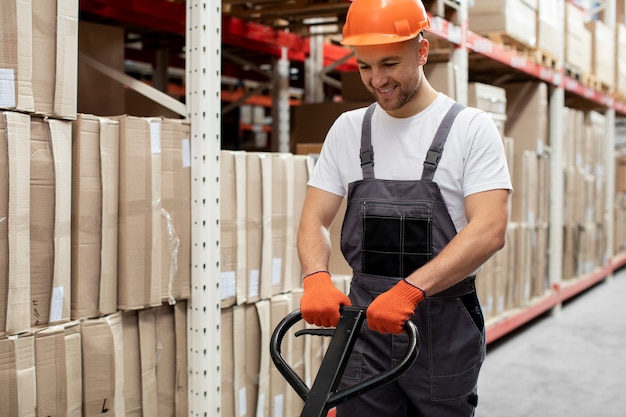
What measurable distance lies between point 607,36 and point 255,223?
Answer: 634cm

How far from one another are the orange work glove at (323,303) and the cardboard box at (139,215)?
1017 mm

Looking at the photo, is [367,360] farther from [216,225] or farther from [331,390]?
[216,225]

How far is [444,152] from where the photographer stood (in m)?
2.15

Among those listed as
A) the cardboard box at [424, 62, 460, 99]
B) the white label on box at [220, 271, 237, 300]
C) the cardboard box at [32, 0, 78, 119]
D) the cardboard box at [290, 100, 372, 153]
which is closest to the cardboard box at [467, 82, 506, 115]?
the cardboard box at [424, 62, 460, 99]

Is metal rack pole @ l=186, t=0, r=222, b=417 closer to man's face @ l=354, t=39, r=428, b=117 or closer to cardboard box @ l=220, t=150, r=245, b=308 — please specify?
cardboard box @ l=220, t=150, r=245, b=308

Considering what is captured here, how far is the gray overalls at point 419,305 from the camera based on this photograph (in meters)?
2.15

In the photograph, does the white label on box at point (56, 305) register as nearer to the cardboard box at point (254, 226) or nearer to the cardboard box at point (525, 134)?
the cardboard box at point (254, 226)

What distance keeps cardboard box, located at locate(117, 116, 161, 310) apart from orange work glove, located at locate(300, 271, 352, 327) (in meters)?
1.02

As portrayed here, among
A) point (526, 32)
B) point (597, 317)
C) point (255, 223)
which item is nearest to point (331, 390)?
point (255, 223)

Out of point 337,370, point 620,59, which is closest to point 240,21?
point 337,370

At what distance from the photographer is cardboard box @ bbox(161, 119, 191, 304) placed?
2.96 metres

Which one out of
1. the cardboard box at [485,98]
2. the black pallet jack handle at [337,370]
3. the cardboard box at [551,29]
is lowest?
the black pallet jack handle at [337,370]

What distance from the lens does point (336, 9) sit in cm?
457

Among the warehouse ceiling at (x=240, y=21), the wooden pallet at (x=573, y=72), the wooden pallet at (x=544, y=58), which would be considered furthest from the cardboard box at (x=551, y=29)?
the warehouse ceiling at (x=240, y=21)
